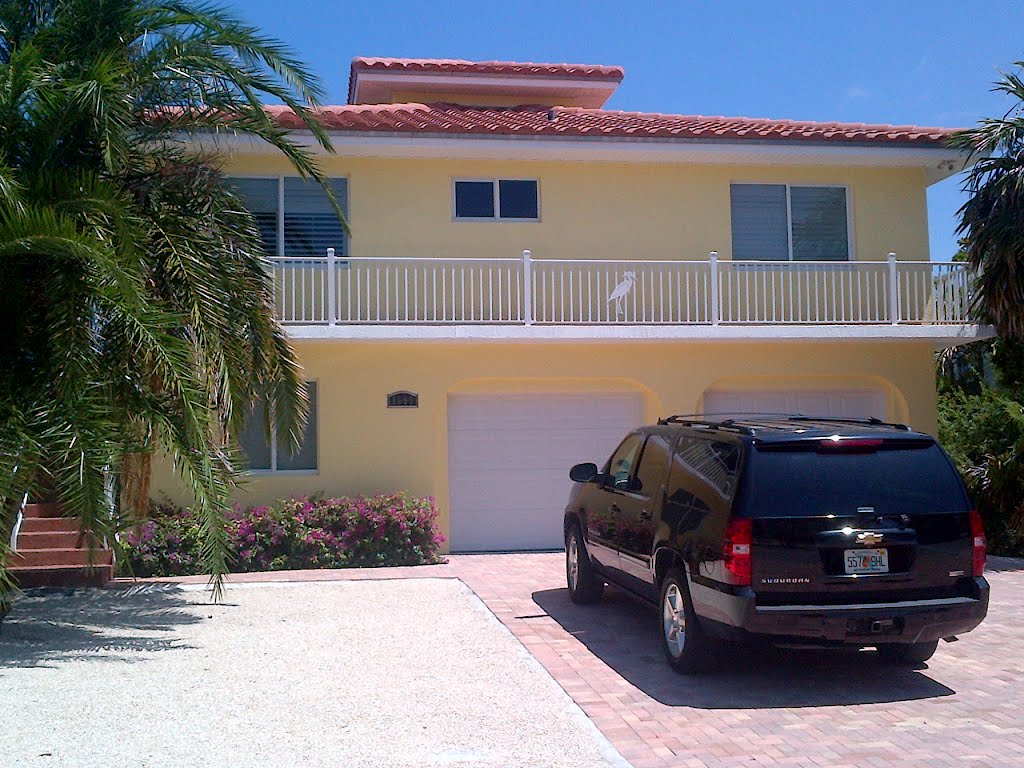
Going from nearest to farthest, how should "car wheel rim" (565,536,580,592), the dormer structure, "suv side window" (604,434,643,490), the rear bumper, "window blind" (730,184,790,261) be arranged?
the rear bumper < "suv side window" (604,434,643,490) < "car wheel rim" (565,536,580,592) < "window blind" (730,184,790,261) < the dormer structure

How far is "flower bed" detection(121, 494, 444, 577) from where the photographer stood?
12.9 m

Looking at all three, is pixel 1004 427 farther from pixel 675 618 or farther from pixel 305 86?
pixel 305 86

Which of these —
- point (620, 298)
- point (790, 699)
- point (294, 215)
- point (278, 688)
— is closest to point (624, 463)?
point (790, 699)

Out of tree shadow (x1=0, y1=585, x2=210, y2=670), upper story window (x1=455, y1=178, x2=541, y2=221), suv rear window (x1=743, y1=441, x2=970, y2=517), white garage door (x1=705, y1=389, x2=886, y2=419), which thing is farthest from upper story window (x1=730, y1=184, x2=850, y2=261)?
tree shadow (x1=0, y1=585, x2=210, y2=670)

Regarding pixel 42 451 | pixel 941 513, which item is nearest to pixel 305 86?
pixel 42 451

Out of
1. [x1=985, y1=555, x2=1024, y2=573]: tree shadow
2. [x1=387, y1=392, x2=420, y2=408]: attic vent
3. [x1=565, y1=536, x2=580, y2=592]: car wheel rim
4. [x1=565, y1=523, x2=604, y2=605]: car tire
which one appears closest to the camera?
[x1=565, y1=523, x2=604, y2=605]: car tire

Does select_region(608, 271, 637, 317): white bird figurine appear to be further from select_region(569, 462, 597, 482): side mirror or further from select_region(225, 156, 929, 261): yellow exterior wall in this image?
select_region(569, 462, 597, 482): side mirror

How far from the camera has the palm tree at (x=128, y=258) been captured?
7926 mm

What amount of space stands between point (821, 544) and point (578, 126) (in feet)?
31.8

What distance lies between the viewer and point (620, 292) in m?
14.9

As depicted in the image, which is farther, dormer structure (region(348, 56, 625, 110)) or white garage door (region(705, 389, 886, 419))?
dormer structure (region(348, 56, 625, 110))

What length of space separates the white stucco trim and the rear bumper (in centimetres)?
756

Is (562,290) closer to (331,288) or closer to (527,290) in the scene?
(527,290)

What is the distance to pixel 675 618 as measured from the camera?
7.75 metres
